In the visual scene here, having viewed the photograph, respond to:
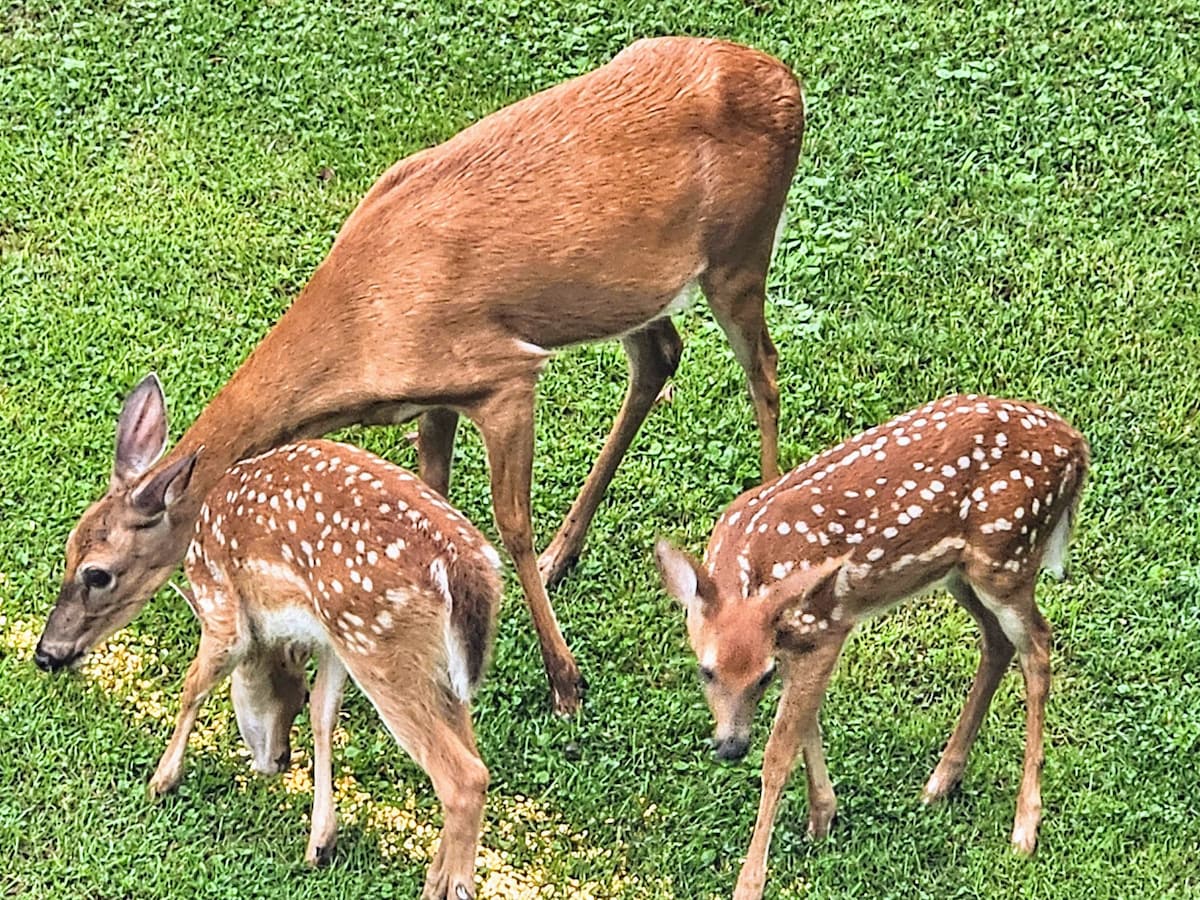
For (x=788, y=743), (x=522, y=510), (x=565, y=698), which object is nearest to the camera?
(x=788, y=743)

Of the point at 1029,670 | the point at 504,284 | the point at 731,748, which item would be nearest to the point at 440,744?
the point at 731,748

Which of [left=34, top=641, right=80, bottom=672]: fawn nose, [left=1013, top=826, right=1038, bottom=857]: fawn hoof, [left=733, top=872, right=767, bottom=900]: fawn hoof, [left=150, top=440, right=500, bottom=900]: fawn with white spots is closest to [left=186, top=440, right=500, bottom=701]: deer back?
[left=150, top=440, right=500, bottom=900]: fawn with white spots

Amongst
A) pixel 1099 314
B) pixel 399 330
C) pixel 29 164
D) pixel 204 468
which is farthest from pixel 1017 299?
pixel 29 164

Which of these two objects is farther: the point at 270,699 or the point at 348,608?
the point at 270,699

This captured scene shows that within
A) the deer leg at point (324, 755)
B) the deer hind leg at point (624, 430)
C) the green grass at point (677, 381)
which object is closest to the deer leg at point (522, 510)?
the green grass at point (677, 381)

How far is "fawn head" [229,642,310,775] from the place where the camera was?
14.5ft

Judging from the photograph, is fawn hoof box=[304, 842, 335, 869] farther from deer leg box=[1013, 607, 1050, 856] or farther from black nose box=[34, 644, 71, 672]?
deer leg box=[1013, 607, 1050, 856]

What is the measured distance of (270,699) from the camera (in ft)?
14.7

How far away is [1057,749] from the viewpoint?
15.7ft

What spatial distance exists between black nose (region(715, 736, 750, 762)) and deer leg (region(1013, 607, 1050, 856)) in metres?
0.89

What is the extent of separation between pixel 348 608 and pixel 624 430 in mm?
1508

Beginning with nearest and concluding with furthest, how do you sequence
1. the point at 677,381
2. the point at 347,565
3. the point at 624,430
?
the point at 347,565, the point at 624,430, the point at 677,381

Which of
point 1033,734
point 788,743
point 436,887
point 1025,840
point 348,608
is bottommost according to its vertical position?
point 1025,840

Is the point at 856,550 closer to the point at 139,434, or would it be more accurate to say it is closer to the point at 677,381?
the point at 677,381
